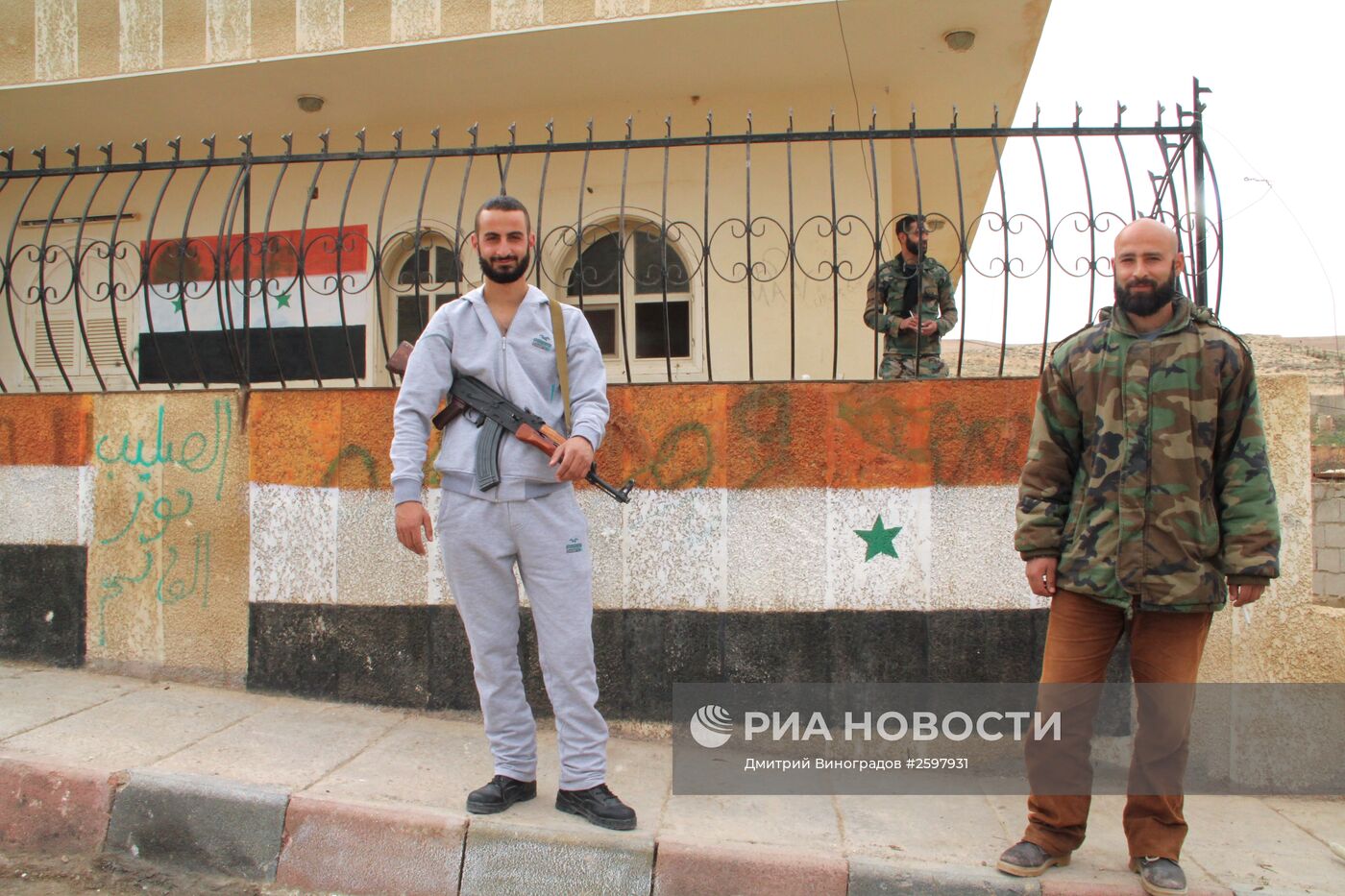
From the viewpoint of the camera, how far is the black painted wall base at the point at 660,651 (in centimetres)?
376

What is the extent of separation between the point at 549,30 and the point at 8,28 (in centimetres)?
420

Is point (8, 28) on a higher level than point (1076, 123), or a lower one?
higher

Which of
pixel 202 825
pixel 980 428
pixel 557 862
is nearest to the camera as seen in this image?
pixel 557 862

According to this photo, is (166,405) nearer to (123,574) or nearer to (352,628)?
(123,574)

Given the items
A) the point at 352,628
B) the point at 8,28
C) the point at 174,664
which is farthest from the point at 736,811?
the point at 8,28

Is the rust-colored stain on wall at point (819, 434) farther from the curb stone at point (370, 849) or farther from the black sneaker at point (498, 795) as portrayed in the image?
the curb stone at point (370, 849)

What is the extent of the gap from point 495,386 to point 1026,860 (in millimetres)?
2167

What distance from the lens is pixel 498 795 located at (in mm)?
3029

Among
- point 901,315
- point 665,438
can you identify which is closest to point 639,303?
point 901,315

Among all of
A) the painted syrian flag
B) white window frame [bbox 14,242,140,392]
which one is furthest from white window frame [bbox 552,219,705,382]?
white window frame [bbox 14,242,140,392]

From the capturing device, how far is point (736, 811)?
319cm

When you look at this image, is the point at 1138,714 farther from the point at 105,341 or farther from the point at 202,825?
the point at 105,341

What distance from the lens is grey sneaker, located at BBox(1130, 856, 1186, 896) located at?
2.66 metres

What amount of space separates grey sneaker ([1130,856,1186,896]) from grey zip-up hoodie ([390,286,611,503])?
6.73 feet
